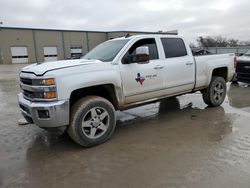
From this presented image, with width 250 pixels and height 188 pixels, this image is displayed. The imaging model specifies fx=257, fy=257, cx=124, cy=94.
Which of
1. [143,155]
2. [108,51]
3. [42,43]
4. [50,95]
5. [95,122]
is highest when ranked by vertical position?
[42,43]

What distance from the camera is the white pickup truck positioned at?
4.03 metres

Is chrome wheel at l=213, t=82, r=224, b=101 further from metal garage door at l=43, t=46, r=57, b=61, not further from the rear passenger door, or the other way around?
metal garage door at l=43, t=46, r=57, b=61

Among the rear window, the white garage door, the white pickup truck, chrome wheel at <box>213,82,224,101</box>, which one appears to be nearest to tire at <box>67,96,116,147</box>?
the white pickup truck

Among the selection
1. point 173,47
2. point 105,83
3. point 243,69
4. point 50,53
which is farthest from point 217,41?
point 105,83

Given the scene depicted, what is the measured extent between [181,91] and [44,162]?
135 inches

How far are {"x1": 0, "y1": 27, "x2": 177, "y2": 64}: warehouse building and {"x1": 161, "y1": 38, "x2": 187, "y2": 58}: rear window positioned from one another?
37.3 metres

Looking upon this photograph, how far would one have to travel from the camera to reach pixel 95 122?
446cm

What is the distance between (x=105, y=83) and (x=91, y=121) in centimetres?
70

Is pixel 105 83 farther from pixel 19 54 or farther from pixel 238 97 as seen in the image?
pixel 19 54

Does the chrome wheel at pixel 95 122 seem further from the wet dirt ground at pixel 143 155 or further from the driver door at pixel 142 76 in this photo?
the driver door at pixel 142 76

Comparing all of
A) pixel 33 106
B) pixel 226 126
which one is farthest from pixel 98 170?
pixel 226 126

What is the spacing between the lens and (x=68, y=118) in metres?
4.12

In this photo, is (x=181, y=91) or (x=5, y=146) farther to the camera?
(x=181, y=91)

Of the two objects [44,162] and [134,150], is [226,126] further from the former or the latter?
[44,162]
